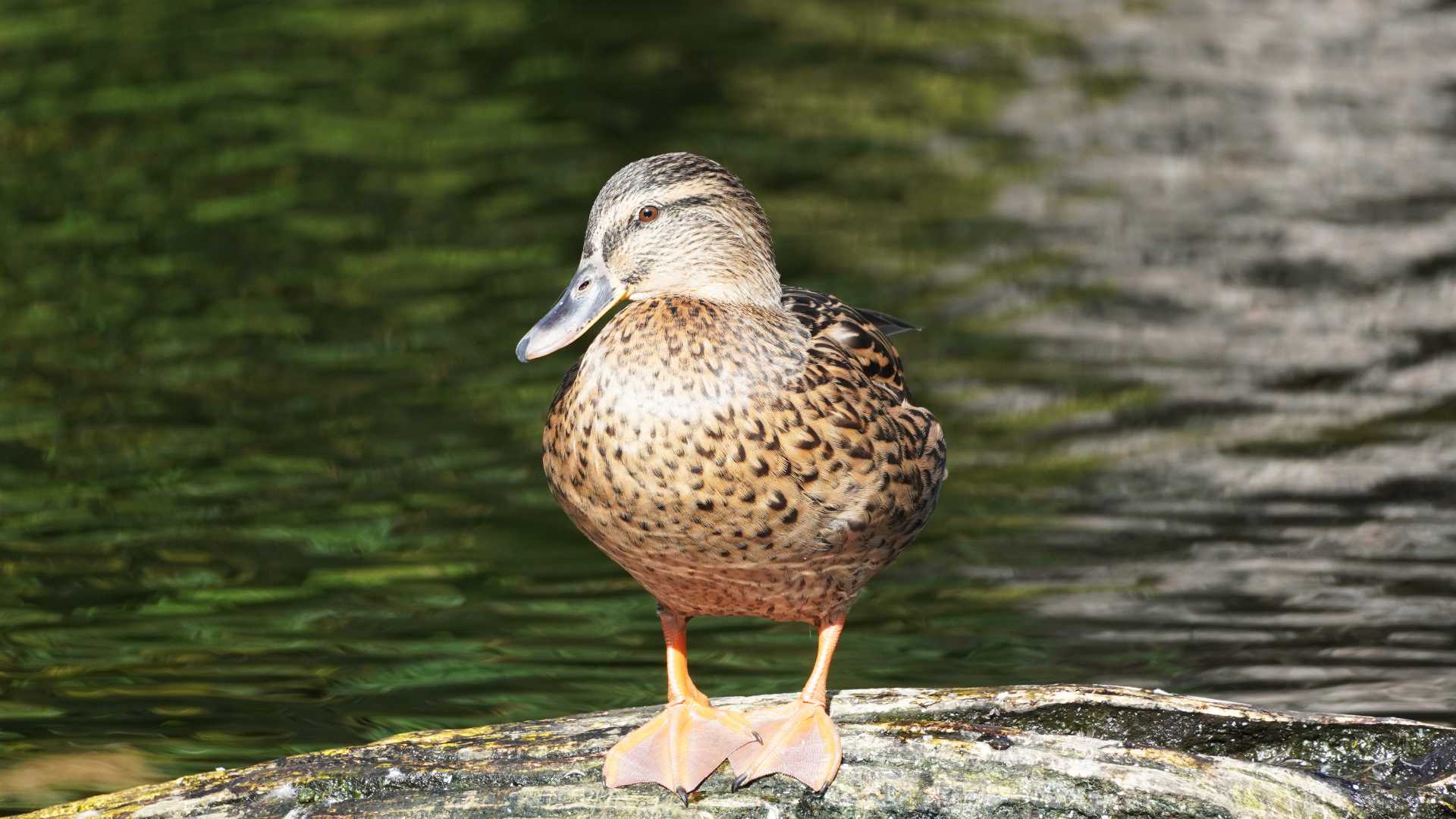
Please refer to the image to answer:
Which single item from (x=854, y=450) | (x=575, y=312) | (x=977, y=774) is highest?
(x=575, y=312)

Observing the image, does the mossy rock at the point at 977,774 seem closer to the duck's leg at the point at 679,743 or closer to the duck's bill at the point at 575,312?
the duck's leg at the point at 679,743

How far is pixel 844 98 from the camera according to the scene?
14016 millimetres

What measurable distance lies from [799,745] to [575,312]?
1174mm

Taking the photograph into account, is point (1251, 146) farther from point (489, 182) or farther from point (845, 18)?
point (489, 182)

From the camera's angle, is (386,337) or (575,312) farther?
(386,337)

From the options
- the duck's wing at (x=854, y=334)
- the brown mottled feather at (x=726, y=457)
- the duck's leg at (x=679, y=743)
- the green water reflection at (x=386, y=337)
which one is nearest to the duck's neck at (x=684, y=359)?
the brown mottled feather at (x=726, y=457)

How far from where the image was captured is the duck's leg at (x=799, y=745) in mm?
4547

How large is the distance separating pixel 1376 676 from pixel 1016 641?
4.29 feet

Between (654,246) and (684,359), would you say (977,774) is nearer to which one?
(684,359)

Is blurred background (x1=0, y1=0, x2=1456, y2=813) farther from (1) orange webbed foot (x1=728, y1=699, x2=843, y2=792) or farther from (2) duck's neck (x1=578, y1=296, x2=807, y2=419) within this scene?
(2) duck's neck (x1=578, y1=296, x2=807, y2=419)

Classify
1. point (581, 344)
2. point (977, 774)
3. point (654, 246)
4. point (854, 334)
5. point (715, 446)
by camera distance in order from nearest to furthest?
point (715, 446), point (977, 774), point (654, 246), point (854, 334), point (581, 344)

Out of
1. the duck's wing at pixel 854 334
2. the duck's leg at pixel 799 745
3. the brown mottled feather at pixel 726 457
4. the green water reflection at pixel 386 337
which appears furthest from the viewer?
the green water reflection at pixel 386 337

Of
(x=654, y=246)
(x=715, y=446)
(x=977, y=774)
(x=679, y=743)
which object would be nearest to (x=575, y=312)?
(x=654, y=246)

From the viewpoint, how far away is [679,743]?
4.66 meters
